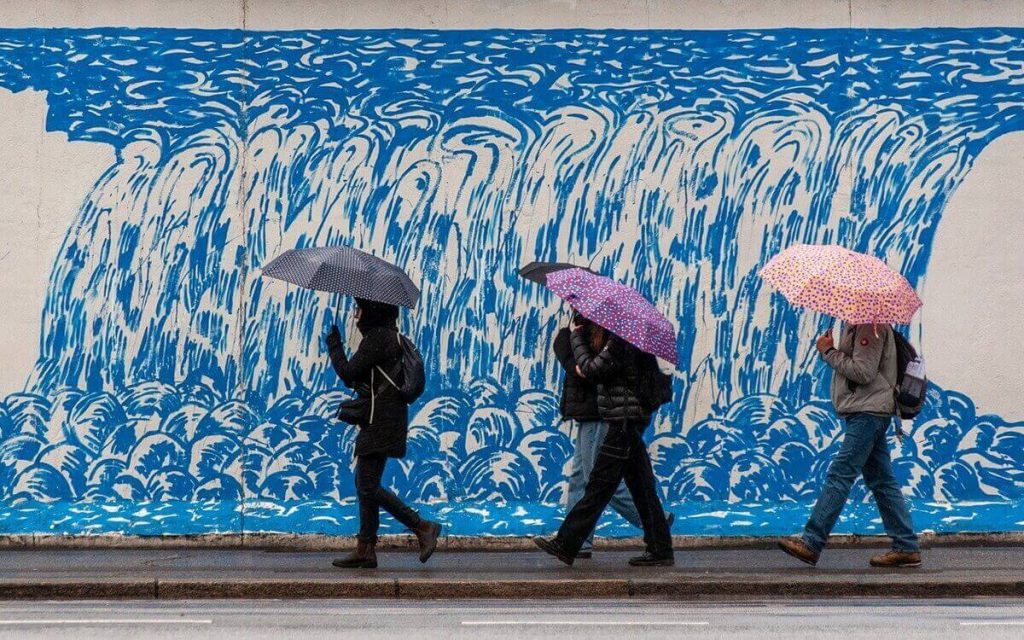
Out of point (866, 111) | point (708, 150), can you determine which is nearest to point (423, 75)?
point (708, 150)

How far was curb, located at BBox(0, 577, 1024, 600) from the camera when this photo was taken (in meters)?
10.0

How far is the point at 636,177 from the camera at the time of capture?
12.2m

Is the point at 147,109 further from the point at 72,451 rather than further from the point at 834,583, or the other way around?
the point at 834,583

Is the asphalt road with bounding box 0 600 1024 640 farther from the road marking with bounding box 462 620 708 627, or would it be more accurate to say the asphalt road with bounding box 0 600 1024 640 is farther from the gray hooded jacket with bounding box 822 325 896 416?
the gray hooded jacket with bounding box 822 325 896 416

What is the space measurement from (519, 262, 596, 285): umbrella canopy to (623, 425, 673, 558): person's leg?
1165 mm

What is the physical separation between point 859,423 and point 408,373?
290cm

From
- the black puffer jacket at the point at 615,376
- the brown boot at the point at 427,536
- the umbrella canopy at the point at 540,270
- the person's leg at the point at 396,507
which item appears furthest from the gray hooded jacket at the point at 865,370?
the person's leg at the point at 396,507

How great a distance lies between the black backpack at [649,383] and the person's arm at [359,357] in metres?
1.65

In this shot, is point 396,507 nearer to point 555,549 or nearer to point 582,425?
point 555,549

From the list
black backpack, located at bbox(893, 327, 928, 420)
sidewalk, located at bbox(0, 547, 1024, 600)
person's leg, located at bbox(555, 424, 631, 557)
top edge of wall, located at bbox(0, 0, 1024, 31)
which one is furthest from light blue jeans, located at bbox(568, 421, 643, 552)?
top edge of wall, located at bbox(0, 0, 1024, 31)

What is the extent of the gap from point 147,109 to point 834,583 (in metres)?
5.84

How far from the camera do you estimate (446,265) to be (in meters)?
12.2

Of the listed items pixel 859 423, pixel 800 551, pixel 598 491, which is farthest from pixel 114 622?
pixel 859 423

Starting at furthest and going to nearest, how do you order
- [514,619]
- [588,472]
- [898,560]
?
[588,472]
[898,560]
[514,619]
